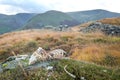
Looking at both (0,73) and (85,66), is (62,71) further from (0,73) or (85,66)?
(0,73)

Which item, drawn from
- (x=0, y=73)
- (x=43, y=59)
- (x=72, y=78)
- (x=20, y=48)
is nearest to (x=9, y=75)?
(x=0, y=73)

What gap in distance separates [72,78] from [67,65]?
2.67 feet

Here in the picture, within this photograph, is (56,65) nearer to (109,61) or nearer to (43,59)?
(43,59)

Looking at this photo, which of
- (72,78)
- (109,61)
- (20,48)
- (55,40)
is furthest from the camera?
(55,40)

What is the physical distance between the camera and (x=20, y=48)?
19469mm

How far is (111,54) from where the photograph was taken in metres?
13.6

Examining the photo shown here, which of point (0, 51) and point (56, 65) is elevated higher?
point (56, 65)

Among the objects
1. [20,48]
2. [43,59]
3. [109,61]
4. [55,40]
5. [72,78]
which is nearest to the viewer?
[72,78]

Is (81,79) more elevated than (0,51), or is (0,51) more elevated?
(81,79)

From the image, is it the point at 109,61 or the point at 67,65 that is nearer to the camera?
the point at 67,65

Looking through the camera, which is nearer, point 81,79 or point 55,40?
point 81,79

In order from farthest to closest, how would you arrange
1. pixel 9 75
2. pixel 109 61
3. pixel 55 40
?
pixel 55 40 → pixel 109 61 → pixel 9 75

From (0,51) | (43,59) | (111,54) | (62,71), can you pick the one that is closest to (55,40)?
(0,51)

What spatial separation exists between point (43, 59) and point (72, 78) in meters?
2.10
